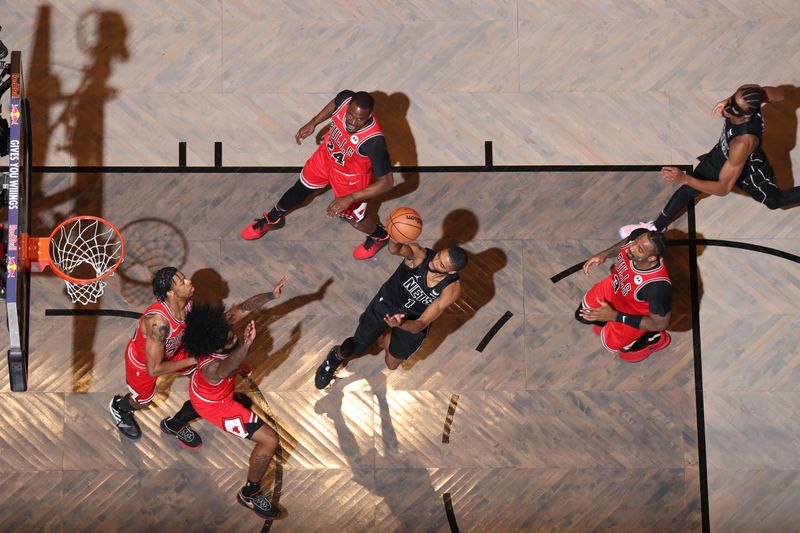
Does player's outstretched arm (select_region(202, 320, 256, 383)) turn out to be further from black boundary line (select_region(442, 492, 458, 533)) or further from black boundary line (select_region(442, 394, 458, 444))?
black boundary line (select_region(442, 492, 458, 533))

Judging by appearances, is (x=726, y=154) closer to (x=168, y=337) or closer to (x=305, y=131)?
(x=305, y=131)

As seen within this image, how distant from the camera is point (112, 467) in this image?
7.04 m

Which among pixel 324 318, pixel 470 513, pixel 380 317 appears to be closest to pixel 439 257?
pixel 380 317

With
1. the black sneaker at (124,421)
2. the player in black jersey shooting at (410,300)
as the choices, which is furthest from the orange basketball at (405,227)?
the black sneaker at (124,421)

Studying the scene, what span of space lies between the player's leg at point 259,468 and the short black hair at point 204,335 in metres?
0.88

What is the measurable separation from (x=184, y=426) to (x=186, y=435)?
102 mm

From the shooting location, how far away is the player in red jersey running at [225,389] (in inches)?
235

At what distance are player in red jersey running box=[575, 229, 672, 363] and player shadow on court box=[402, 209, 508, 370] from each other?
966 mm

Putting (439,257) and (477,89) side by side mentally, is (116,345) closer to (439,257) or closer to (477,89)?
(439,257)

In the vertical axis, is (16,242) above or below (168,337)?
above

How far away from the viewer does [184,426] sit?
271 inches

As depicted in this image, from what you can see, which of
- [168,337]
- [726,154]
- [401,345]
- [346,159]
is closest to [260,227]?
[346,159]

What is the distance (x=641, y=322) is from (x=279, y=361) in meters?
3.30

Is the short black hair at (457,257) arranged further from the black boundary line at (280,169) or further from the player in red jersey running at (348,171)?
the black boundary line at (280,169)
